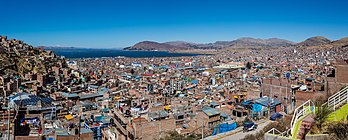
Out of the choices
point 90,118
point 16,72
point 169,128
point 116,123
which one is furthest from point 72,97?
point 16,72

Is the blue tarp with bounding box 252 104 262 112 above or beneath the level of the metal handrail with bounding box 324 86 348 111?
beneath

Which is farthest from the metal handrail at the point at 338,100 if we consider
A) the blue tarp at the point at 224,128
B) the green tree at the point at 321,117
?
the blue tarp at the point at 224,128

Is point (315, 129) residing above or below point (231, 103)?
above

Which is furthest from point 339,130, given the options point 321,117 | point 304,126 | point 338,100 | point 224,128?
point 224,128

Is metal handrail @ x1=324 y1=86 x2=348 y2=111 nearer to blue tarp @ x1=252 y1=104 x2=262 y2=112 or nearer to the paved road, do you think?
the paved road

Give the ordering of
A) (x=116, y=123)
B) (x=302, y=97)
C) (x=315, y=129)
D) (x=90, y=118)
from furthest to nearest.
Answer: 1. (x=90, y=118)
2. (x=302, y=97)
3. (x=116, y=123)
4. (x=315, y=129)

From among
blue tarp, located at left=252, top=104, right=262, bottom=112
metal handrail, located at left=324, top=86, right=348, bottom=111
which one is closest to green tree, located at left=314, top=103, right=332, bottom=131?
metal handrail, located at left=324, top=86, right=348, bottom=111

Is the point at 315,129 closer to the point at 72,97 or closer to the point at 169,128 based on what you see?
the point at 169,128

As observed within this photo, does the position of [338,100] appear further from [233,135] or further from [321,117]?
[233,135]

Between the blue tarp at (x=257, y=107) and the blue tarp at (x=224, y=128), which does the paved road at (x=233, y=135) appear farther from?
the blue tarp at (x=257, y=107)

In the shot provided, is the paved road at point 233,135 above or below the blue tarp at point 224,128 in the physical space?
above

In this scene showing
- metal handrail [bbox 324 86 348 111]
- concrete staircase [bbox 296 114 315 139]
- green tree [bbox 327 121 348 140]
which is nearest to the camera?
green tree [bbox 327 121 348 140]
